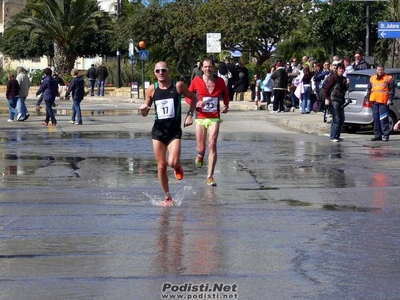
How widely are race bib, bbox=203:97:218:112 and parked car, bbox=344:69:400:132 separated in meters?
9.26

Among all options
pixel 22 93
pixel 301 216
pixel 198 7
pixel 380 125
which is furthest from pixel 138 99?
pixel 301 216

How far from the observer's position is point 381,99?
21688 millimetres

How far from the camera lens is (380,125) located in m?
21.8

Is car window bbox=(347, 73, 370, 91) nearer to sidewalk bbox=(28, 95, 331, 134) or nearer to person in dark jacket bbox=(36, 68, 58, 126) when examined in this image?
sidewalk bbox=(28, 95, 331, 134)

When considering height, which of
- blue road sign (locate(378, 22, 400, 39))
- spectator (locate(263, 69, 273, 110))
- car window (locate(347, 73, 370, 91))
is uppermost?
blue road sign (locate(378, 22, 400, 39))

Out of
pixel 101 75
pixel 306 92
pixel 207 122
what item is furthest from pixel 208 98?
pixel 101 75

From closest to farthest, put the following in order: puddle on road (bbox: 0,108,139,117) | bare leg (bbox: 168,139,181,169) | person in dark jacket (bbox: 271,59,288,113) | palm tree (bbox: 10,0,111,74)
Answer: bare leg (bbox: 168,139,181,169), person in dark jacket (bbox: 271,59,288,113), puddle on road (bbox: 0,108,139,117), palm tree (bbox: 10,0,111,74)

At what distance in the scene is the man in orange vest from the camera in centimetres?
2167

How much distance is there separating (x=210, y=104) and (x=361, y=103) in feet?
31.5

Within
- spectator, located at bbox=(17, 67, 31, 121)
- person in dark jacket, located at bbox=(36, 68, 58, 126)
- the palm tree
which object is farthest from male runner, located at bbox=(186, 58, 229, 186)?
the palm tree

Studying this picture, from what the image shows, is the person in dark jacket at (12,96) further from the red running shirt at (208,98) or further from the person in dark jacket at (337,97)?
the red running shirt at (208,98)

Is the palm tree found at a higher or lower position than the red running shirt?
higher

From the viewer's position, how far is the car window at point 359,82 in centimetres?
2344

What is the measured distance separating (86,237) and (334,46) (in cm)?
3071
